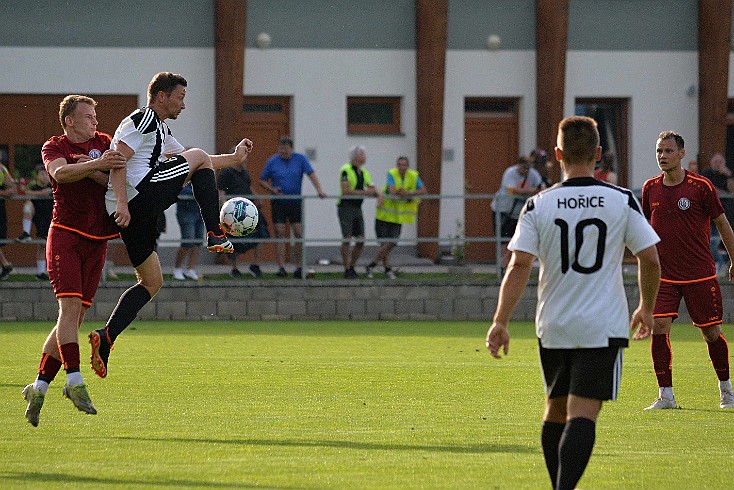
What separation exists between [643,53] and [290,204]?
32.5 feet

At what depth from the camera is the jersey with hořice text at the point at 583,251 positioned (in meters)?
6.24

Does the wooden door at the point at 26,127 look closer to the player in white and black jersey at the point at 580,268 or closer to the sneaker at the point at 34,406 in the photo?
the sneaker at the point at 34,406

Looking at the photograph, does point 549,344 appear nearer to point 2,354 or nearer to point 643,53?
point 2,354

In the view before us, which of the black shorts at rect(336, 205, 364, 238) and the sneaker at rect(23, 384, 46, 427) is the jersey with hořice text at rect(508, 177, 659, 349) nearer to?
the sneaker at rect(23, 384, 46, 427)

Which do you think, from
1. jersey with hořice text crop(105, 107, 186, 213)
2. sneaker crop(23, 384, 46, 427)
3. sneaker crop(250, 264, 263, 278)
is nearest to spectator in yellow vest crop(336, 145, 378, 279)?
sneaker crop(250, 264, 263, 278)

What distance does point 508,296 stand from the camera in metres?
6.27

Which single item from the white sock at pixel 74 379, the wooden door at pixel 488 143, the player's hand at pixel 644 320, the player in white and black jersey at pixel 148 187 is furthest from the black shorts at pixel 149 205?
the wooden door at pixel 488 143

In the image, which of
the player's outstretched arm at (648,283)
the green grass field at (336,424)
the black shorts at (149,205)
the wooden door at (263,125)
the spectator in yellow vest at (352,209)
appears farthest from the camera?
the wooden door at (263,125)

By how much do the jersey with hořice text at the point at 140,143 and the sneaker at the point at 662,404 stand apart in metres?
4.03

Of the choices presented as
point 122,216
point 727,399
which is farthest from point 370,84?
point 122,216

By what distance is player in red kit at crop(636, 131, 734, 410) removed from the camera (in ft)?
35.0

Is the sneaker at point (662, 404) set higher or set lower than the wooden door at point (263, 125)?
lower

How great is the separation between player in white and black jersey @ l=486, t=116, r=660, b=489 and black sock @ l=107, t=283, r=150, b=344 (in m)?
3.75

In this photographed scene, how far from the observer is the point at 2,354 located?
14.5 m
